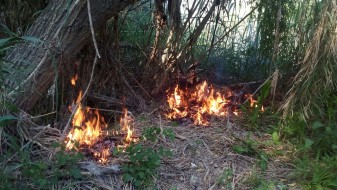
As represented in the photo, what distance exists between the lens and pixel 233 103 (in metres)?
3.55

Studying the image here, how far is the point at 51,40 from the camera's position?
2.80 metres

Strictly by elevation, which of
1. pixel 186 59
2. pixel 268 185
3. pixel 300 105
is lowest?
pixel 268 185

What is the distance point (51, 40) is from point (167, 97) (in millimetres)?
1146

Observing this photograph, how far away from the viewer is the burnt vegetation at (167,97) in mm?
2572

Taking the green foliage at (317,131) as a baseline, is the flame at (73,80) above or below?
above

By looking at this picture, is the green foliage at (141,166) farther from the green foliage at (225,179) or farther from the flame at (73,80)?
the flame at (73,80)

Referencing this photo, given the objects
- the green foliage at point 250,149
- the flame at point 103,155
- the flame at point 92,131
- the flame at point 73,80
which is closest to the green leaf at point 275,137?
the green foliage at point 250,149

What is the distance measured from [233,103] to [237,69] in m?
0.64

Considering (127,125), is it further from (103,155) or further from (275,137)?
(275,137)

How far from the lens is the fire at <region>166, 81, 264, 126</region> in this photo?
3420mm

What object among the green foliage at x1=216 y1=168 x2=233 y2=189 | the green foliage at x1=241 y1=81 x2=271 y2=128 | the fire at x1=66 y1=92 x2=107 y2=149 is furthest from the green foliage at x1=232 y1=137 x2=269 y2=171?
the fire at x1=66 y1=92 x2=107 y2=149

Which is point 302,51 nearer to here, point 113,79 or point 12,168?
point 113,79

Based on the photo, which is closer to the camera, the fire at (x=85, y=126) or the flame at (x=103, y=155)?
the flame at (x=103, y=155)

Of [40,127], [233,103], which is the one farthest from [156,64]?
[40,127]
